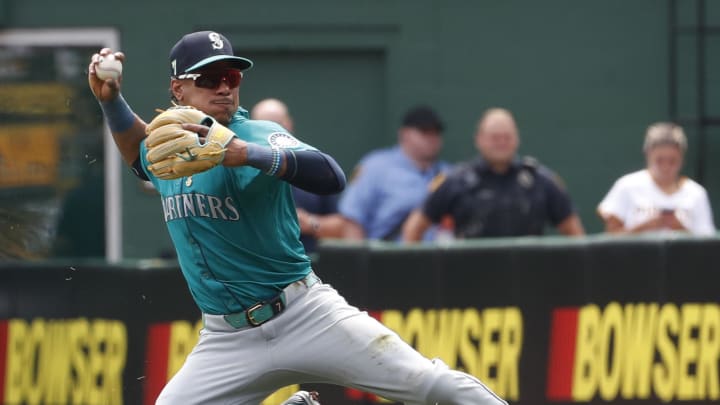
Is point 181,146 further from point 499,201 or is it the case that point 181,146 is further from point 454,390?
point 499,201

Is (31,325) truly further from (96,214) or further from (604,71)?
(604,71)

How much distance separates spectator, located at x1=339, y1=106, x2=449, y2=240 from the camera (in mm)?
9484

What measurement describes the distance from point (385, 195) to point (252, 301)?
441cm

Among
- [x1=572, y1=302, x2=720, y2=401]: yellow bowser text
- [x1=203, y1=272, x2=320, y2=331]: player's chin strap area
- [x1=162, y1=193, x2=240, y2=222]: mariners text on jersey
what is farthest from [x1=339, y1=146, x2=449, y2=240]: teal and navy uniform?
[x1=162, y1=193, x2=240, y2=222]: mariners text on jersey

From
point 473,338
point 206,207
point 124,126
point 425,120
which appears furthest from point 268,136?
point 425,120

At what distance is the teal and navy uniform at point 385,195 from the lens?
9.48 m

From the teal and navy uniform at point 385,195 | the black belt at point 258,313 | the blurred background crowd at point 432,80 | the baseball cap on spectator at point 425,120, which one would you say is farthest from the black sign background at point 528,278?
the black belt at point 258,313

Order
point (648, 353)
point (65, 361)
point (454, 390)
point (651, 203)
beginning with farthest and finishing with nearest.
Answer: point (651, 203) < point (65, 361) < point (648, 353) < point (454, 390)

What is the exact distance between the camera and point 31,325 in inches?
326

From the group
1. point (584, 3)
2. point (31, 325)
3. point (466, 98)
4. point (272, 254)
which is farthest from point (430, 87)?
point (272, 254)

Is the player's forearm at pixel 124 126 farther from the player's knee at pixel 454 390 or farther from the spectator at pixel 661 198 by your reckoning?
the spectator at pixel 661 198

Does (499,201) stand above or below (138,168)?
below

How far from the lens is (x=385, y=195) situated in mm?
9531

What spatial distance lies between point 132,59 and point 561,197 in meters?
3.95
